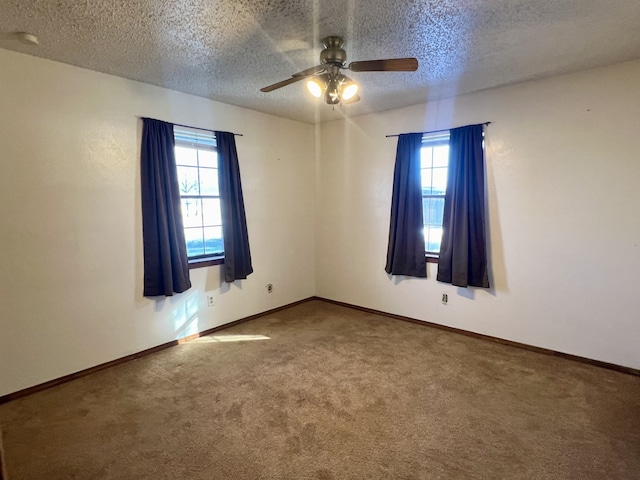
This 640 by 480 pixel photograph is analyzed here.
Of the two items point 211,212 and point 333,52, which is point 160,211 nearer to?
point 211,212

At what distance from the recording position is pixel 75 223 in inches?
116

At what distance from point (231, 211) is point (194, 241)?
52cm

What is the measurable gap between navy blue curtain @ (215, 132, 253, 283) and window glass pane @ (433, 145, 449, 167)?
89.2 inches

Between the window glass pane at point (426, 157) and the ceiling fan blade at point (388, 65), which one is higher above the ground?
the ceiling fan blade at point (388, 65)

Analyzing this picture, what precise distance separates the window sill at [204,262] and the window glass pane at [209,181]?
74 centimetres

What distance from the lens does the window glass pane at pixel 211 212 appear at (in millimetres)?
3941

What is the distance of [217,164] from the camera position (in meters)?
3.94

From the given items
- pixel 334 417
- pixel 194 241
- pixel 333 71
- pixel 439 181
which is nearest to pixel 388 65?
pixel 333 71

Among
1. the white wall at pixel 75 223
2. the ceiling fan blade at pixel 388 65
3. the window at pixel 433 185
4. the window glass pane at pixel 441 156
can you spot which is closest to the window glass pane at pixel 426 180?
the window at pixel 433 185

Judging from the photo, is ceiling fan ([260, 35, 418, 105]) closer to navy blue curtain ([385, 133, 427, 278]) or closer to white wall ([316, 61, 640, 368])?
navy blue curtain ([385, 133, 427, 278])

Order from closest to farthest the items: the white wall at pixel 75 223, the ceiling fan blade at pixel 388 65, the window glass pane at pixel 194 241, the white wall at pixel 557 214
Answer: the ceiling fan blade at pixel 388 65 → the white wall at pixel 75 223 → the white wall at pixel 557 214 → the window glass pane at pixel 194 241

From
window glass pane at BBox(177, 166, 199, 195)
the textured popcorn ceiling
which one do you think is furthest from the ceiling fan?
window glass pane at BBox(177, 166, 199, 195)

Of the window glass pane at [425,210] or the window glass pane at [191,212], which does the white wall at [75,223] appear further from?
the window glass pane at [425,210]

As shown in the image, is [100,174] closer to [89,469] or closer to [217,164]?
[217,164]
